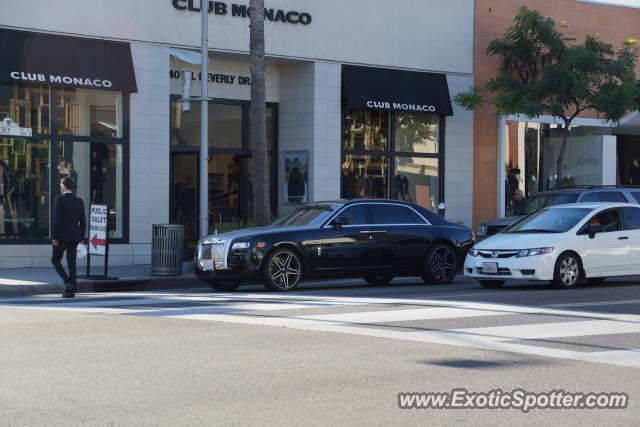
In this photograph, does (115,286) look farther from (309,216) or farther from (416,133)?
(416,133)

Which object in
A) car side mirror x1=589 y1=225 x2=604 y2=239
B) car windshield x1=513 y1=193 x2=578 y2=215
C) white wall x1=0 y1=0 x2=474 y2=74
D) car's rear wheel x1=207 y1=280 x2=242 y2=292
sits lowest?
car's rear wheel x1=207 y1=280 x2=242 y2=292

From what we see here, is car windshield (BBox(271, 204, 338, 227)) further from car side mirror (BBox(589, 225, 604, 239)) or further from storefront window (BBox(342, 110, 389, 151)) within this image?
storefront window (BBox(342, 110, 389, 151))

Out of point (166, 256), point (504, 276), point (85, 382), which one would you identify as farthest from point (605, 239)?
point (85, 382)

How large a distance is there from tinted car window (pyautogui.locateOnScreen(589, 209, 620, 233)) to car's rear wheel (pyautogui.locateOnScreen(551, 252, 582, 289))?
0.88m

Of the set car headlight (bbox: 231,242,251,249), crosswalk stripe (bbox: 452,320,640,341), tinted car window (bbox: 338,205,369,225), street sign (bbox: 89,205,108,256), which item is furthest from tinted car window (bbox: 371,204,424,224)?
crosswalk stripe (bbox: 452,320,640,341)

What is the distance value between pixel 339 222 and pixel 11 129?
8.22 metres

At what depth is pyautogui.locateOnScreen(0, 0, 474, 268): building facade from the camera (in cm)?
2319

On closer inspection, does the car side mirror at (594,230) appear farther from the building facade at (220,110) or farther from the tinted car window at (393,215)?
the building facade at (220,110)

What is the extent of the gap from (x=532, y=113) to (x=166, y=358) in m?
19.5

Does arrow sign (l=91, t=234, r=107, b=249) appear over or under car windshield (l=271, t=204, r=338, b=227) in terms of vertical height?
under

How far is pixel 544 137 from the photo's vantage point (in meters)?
31.9

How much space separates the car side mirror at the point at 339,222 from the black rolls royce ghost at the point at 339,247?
14mm

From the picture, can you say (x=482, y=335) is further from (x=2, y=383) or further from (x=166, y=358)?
(x=2, y=383)

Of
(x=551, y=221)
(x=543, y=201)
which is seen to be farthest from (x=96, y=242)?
(x=543, y=201)
